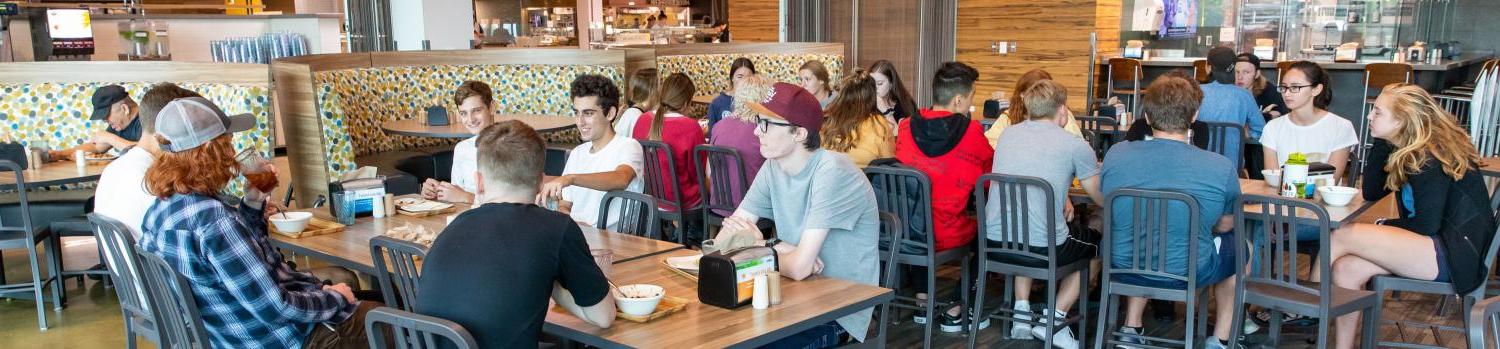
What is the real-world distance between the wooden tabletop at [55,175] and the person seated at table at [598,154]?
7.41 feet

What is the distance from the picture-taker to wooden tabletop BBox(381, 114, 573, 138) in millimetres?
5973

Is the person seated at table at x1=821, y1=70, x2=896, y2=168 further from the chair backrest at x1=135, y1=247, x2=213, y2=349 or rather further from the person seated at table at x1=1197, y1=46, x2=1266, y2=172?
the chair backrest at x1=135, y1=247, x2=213, y2=349

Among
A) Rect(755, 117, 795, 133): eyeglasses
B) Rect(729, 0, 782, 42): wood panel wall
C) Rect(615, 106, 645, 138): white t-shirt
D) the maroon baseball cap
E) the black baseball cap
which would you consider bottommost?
Rect(615, 106, 645, 138): white t-shirt

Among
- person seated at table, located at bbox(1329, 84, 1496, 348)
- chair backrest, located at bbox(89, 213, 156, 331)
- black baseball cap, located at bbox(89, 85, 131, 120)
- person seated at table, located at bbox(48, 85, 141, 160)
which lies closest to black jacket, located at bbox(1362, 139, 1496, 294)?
person seated at table, located at bbox(1329, 84, 1496, 348)

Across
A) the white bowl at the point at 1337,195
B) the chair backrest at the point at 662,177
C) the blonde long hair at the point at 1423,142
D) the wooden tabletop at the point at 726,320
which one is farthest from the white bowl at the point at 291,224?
the blonde long hair at the point at 1423,142

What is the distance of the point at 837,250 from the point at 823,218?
0.44ft

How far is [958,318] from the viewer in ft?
14.4

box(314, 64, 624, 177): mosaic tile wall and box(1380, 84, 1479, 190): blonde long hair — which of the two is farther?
box(314, 64, 624, 177): mosaic tile wall

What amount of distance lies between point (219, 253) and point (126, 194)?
80cm

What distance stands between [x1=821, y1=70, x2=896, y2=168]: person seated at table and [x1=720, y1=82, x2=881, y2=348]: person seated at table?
186cm

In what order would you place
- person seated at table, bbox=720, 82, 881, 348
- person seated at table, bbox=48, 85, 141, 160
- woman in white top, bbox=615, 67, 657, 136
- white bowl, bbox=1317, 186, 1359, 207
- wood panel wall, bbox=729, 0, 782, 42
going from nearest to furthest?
1. person seated at table, bbox=720, 82, 881, 348
2. white bowl, bbox=1317, 186, 1359, 207
3. person seated at table, bbox=48, 85, 141, 160
4. woman in white top, bbox=615, 67, 657, 136
5. wood panel wall, bbox=729, 0, 782, 42

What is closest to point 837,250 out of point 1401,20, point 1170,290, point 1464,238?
point 1170,290

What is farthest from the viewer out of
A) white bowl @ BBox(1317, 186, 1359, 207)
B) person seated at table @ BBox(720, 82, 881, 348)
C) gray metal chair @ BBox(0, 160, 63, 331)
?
gray metal chair @ BBox(0, 160, 63, 331)

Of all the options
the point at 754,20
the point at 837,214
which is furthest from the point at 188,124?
the point at 754,20
